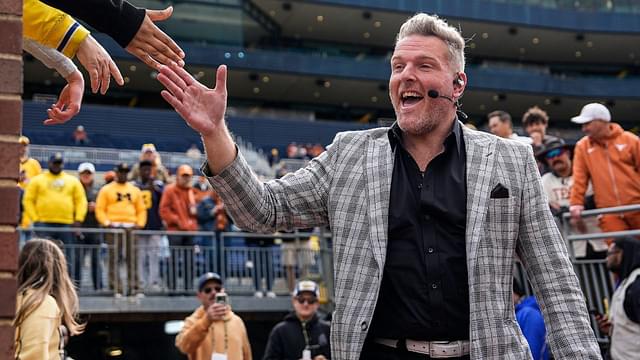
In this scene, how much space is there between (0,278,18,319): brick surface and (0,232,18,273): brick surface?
0.03 meters

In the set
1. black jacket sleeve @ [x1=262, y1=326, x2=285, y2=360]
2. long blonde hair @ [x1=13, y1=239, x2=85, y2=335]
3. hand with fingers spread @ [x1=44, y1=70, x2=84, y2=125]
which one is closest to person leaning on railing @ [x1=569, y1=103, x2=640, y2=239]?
black jacket sleeve @ [x1=262, y1=326, x2=285, y2=360]

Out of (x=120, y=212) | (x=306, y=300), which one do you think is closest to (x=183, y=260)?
(x=120, y=212)

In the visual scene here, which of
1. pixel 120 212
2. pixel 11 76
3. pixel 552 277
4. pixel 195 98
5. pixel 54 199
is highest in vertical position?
pixel 54 199

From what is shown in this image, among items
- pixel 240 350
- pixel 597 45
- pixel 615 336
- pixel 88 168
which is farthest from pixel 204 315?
pixel 597 45

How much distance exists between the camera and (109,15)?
250 cm

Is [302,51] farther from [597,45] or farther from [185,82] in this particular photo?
[185,82]

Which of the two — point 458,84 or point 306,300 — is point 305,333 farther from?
point 458,84

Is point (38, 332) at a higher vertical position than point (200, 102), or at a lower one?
lower

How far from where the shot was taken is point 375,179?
9.32ft

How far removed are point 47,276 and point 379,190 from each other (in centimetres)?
215

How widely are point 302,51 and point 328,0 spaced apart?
14.0 ft

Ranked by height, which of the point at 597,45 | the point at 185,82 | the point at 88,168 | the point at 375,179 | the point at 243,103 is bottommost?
the point at 375,179

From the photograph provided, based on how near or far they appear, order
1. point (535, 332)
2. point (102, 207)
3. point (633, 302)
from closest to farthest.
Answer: point (633, 302) < point (535, 332) < point (102, 207)

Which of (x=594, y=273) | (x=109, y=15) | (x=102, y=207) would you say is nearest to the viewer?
(x=109, y=15)
